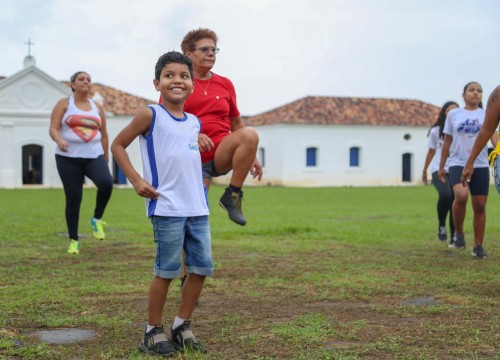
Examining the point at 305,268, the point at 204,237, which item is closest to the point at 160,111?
the point at 204,237

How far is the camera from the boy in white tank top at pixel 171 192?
4680 millimetres

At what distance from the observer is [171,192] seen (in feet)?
15.4

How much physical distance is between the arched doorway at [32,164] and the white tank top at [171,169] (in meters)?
45.9

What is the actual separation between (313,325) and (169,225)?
1.23 m

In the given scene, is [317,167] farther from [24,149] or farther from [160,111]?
[160,111]

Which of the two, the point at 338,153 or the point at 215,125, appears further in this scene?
the point at 338,153

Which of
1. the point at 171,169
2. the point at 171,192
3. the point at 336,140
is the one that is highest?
the point at 336,140

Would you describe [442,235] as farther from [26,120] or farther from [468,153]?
[26,120]

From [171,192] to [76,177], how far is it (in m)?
5.09

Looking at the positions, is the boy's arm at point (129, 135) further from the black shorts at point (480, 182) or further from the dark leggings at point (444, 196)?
the dark leggings at point (444, 196)

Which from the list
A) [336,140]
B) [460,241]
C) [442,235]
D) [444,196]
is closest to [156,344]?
[460,241]

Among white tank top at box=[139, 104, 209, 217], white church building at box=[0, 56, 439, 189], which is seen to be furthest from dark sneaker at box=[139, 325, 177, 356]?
white church building at box=[0, 56, 439, 189]

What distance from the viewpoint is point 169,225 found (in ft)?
15.4

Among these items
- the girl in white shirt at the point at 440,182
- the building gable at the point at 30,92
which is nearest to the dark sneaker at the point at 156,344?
the girl in white shirt at the point at 440,182
